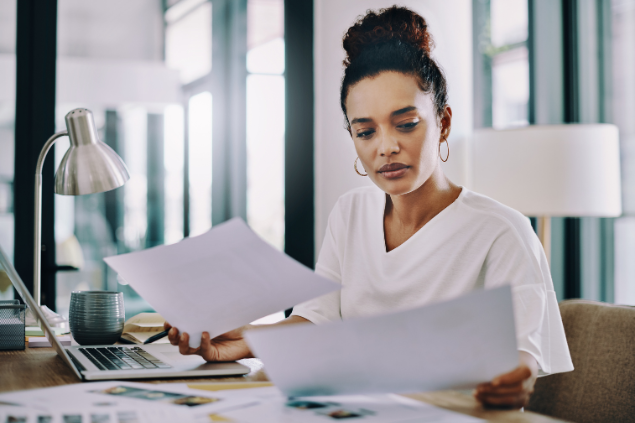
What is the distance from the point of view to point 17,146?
234cm

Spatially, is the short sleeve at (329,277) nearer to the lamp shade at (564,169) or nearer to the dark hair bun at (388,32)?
the dark hair bun at (388,32)

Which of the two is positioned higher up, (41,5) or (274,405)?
(41,5)

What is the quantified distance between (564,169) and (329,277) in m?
1.26

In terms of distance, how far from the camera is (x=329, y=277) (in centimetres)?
128

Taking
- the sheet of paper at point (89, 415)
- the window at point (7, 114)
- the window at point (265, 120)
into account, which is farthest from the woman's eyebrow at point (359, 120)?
the window at point (7, 114)

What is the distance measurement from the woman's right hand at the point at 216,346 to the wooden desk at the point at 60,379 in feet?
0.10

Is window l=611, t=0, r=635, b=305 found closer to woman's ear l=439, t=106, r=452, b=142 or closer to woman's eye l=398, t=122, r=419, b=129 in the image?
woman's ear l=439, t=106, r=452, b=142

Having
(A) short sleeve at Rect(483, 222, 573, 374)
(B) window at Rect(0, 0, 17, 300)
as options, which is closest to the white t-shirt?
(A) short sleeve at Rect(483, 222, 573, 374)

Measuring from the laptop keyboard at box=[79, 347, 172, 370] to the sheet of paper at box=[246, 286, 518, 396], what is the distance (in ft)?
1.02

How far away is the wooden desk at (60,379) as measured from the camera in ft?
1.98

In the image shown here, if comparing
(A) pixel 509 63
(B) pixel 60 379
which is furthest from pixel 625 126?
(B) pixel 60 379

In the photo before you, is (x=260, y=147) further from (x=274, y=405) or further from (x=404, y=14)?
(x=274, y=405)

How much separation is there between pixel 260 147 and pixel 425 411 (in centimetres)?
222

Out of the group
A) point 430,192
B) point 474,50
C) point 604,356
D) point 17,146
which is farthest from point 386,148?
point 474,50
